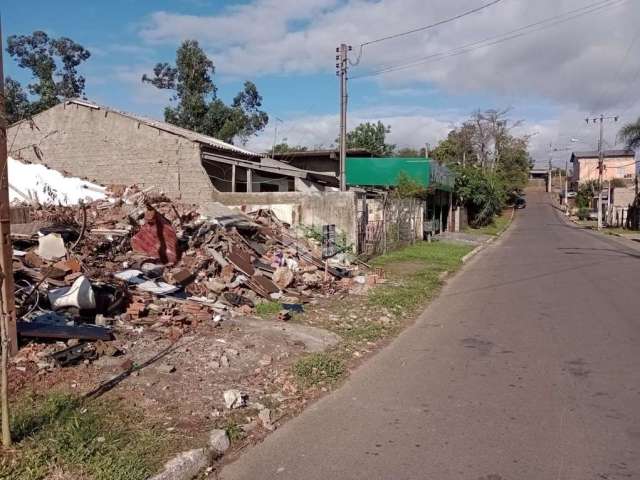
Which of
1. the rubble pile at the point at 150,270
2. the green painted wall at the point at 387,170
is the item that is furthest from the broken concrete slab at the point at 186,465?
the green painted wall at the point at 387,170

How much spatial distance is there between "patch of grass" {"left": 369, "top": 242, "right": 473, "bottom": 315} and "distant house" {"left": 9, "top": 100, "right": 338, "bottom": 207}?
6.88m

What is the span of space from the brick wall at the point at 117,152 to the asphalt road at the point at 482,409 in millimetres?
13900

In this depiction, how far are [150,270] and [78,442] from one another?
712cm

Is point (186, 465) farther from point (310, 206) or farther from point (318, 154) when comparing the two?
point (318, 154)

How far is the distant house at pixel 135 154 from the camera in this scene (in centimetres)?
2198

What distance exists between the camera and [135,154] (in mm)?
22984

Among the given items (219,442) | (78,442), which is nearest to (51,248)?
(78,442)

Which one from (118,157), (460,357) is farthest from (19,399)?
(118,157)

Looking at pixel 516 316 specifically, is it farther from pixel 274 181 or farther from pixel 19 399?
pixel 274 181

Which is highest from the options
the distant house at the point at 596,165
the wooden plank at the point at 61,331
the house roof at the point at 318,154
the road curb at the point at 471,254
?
the distant house at the point at 596,165

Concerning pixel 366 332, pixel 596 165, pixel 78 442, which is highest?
pixel 596 165

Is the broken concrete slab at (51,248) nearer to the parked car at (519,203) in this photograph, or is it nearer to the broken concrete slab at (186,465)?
the broken concrete slab at (186,465)

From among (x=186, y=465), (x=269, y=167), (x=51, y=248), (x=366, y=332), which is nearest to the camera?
(x=186, y=465)

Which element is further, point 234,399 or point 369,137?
point 369,137
